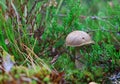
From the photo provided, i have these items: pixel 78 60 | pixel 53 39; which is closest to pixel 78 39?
pixel 78 60

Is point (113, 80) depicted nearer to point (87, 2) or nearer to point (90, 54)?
point (90, 54)

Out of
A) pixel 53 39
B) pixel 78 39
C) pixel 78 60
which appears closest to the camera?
pixel 78 39

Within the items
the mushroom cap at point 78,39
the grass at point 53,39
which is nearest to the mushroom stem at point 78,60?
the grass at point 53,39

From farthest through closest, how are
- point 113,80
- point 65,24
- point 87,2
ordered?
point 87,2 → point 65,24 → point 113,80

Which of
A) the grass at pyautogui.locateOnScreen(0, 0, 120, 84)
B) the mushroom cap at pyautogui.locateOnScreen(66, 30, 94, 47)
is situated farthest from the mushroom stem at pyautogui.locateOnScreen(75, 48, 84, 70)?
the mushroom cap at pyautogui.locateOnScreen(66, 30, 94, 47)

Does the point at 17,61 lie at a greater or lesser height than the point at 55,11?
lesser

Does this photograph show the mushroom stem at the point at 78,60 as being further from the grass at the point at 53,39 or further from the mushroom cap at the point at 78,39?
the mushroom cap at the point at 78,39

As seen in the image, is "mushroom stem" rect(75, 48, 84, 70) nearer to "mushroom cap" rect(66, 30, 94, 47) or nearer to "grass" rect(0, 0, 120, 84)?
"grass" rect(0, 0, 120, 84)

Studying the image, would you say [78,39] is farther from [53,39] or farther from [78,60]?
[53,39]

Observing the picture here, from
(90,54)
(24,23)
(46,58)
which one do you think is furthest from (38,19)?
(90,54)
